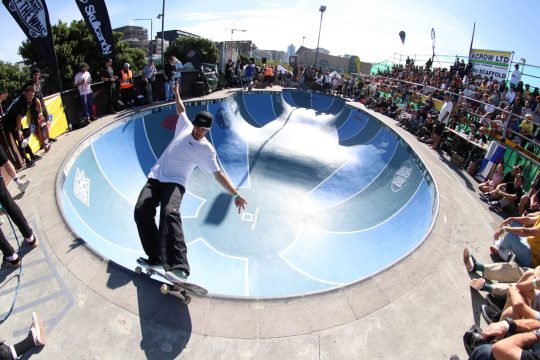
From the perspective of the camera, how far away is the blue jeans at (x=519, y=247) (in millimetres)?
4887

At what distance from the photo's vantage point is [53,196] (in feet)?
18.7

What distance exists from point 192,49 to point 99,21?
204 ft

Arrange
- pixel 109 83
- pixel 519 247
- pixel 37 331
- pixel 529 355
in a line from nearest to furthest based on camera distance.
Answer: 1. pixel 529 355
2. pixel 37 331
3. pixel 519 247
4. pixel 109 83

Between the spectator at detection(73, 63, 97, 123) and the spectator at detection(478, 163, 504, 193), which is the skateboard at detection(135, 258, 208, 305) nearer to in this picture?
the spectator at detection(478, 163, 504, 193)

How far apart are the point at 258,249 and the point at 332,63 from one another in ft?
258

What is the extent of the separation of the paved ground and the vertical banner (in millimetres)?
5686

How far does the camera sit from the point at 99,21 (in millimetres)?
10039

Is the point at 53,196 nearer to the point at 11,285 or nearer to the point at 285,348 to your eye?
the point at 11,285

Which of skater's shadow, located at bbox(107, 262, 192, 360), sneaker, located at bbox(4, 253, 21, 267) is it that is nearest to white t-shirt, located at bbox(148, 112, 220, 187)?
skater's shadow, located at bbox(107, 262, 192, 360)

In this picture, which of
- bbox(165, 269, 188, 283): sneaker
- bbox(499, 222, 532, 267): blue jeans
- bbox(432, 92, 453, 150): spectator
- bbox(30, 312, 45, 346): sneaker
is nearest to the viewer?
bbox(30, 312, 45, 346): sneaker

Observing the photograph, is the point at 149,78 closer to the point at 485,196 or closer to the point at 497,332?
the point at 485,196

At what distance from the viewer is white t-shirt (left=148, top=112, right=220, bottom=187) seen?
3.83m

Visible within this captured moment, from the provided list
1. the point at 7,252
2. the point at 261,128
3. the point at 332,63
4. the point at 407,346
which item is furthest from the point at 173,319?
the point at 332,63

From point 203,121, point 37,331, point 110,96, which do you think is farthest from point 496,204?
point 110,96
